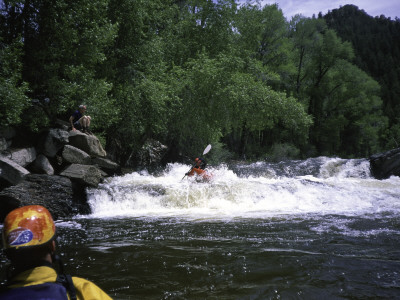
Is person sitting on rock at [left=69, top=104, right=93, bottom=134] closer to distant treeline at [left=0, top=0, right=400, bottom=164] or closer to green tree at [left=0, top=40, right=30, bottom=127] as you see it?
distant treeline at [left=0, top=0, right=400, bottom=164]

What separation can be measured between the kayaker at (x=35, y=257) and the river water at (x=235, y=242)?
4.64 feet

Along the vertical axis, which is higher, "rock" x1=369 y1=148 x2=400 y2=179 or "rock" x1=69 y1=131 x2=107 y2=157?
"rock" x1=69 y1=131 x2=107 y2=157

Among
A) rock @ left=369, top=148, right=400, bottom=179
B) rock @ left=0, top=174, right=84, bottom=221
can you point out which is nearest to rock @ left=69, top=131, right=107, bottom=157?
rock @ left=0, top=174, right=84, bottom=221

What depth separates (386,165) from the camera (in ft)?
41.5

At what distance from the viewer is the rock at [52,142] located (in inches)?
353

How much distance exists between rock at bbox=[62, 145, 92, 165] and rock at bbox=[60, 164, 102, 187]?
72 centimetres

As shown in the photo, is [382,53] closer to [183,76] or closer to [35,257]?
[183,76]

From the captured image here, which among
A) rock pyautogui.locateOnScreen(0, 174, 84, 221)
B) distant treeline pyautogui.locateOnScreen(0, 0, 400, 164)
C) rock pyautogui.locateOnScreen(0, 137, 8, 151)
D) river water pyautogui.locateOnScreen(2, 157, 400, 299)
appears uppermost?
distant treeline pyautogui.locateOnScreen(0, 0, 400, 164)

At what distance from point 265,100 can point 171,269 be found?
47.1 feet

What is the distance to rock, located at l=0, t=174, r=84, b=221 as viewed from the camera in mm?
6340

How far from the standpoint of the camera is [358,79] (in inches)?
1001

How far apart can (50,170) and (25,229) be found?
815 cm

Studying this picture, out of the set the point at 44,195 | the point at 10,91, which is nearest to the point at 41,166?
the point at 44,195

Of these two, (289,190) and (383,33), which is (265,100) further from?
(383,33)
